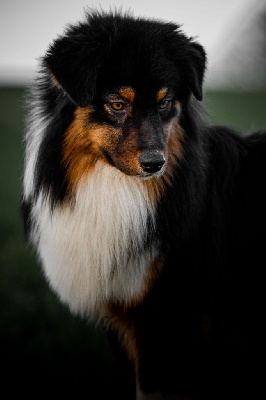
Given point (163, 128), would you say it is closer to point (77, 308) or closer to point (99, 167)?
point (99, 167)

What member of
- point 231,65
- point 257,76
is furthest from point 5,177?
point 257,76

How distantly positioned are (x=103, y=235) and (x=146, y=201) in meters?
0.37

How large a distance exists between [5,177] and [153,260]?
8.17 meters

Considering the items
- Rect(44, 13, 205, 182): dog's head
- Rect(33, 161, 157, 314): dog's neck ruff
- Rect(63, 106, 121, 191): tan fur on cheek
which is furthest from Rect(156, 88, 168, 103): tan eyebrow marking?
Rect(33, 161, 157, 314): dog's neck ruff

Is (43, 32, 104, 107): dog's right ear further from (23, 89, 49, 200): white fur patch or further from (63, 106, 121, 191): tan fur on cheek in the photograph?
(23, 89, 49, 200): white fur patch

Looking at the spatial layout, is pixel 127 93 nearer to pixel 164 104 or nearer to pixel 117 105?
pixel 117 105

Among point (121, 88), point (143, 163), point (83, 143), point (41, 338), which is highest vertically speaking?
point (121, 88)

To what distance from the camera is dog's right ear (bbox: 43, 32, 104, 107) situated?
295 centimetres

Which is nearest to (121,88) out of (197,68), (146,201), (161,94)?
(161,94)

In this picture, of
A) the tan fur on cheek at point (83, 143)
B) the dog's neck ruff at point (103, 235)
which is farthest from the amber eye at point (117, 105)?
the dog's neck ruff at point (103, 235)

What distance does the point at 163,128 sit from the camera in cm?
→ 315

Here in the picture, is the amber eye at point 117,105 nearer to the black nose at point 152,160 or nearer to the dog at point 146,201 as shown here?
the dog at point 146,201

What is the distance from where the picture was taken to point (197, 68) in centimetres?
333

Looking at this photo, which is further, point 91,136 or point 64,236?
point 64,236
